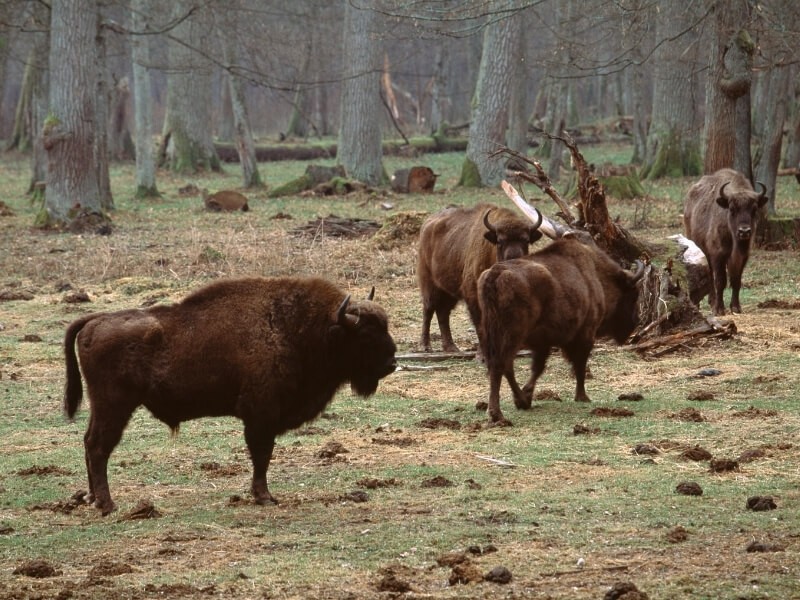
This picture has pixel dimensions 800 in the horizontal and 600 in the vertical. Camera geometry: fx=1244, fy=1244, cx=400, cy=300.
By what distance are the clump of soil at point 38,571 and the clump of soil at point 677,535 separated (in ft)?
10.2

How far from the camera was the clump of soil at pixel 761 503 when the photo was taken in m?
6.98

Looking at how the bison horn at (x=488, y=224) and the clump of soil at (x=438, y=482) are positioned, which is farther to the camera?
the bison horn at (x=488, y=224)

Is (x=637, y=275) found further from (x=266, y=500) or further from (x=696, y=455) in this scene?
(x=266, y=500)

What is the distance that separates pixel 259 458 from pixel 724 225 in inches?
374

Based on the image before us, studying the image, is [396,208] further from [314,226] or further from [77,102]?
[77,102]

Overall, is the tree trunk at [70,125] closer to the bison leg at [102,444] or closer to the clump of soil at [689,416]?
the clump of soil at [689,416]

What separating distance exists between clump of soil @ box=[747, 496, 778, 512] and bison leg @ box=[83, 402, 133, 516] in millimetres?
3714

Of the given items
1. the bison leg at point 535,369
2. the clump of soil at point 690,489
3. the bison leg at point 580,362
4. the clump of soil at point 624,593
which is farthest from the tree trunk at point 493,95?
the clump of soil at point 624,593

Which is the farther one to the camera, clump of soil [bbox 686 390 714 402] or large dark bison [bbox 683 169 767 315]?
large dark bison [bbox 683 169 767 315]

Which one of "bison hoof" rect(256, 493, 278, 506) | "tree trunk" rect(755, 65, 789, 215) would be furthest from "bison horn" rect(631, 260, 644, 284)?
"tree trunk" rect(755, 65, 789, 215)

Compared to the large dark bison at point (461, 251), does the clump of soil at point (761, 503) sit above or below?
below

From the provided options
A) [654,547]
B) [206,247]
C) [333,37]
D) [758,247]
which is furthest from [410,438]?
[333,37]

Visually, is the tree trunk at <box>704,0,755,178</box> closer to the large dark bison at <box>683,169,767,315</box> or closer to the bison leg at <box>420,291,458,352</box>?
the large dark bison at <box>683,169,767,315</box>

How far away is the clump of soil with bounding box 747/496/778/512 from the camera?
275 inches
